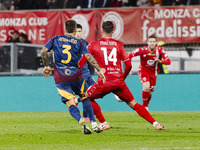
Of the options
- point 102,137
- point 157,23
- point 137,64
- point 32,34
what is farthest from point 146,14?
point 102,137

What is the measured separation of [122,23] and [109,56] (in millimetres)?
8005

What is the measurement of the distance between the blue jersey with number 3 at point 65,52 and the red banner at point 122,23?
332 inches

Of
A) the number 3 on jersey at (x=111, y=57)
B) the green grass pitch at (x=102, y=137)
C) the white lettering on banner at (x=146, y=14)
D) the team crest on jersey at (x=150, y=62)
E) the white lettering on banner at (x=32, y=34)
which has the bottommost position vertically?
the green grass pitch at (x=102, y=137)

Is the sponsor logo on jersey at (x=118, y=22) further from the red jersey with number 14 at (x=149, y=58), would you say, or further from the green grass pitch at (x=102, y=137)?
the green grass pitch at (x=102, y=137)

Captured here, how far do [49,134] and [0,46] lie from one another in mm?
8497

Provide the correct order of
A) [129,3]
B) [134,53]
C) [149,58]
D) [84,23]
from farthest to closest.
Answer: [129,3] → [84,23] → [149,58] → [134,53]

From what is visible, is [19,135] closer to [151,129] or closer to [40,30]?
[151,129]

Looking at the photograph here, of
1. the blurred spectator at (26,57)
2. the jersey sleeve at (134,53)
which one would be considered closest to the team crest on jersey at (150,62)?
the jersey sleeve at (134,53)

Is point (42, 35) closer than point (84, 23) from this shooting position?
No

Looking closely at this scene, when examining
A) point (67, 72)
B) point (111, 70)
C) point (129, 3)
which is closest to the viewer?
point (67, 72)

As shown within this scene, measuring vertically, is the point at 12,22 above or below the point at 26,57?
above

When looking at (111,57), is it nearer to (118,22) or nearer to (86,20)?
(118,22)

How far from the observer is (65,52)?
921 cm

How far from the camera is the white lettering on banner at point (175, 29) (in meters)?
17.2
